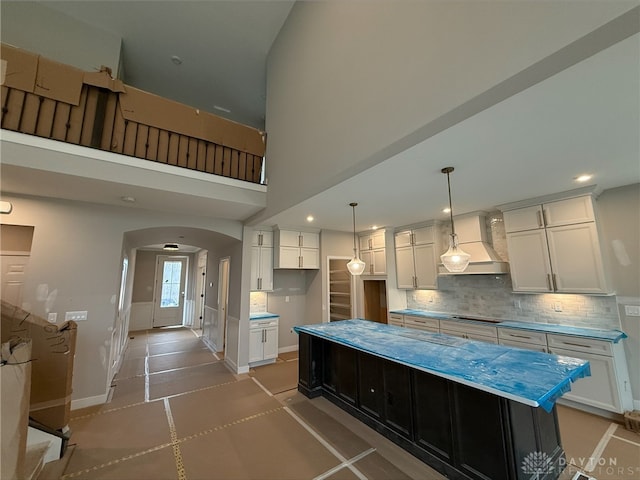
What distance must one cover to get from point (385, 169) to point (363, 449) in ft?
8.96

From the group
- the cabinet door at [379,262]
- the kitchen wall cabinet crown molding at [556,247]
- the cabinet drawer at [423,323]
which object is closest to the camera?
the kitchen wall cabinet crown molding at [556,247]

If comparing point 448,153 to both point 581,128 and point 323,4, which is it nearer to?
point 581,128

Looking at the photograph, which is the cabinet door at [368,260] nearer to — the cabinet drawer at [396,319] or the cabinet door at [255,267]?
the cabinet drawer at [396,319]

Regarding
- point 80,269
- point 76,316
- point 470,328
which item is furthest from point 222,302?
point 470,328

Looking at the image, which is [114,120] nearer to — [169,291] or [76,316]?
[76,316]

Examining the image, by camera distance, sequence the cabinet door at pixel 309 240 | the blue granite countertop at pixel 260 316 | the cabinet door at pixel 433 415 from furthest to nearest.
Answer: the cabinet door at pixel 309 240, the blue granite countertop at pixel 260 316, the cabinet door at pixel 433 415

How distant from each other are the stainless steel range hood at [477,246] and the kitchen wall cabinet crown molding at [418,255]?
288 mm

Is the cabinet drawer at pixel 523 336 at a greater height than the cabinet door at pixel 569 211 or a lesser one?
lesser

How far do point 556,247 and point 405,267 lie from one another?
2.32 m

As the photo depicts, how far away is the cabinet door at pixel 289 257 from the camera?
516cm

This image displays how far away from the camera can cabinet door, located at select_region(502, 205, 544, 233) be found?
3.49 metres

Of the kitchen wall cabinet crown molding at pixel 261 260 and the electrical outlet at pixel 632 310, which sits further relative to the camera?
the kitchen wall cabinet crown molding at pixel 261 260

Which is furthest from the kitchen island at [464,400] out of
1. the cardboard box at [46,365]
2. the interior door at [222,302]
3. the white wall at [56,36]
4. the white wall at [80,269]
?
the white wall at [56,36]

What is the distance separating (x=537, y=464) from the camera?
189 cm
